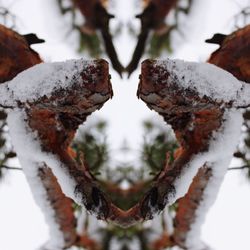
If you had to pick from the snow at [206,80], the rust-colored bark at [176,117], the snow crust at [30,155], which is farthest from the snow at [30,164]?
the snow at [206,80]

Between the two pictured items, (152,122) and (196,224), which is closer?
(196,224)

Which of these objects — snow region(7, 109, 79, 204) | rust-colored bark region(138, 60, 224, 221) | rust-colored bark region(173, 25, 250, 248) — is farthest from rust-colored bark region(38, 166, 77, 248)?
rust-colored bark region(173, 25, 250, 248)

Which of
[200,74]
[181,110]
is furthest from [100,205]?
[200,74]

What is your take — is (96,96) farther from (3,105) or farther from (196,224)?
(196,224)

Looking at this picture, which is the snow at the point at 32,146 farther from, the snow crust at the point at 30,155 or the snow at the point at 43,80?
the snow at the point at 43,80

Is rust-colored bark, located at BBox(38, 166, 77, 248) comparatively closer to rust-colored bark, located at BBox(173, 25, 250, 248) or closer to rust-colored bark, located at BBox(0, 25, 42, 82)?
rust-colored bark, located at BBox(0, 25, 42, 82)

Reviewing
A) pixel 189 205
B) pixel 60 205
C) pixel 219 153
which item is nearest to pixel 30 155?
pixel 60 205
